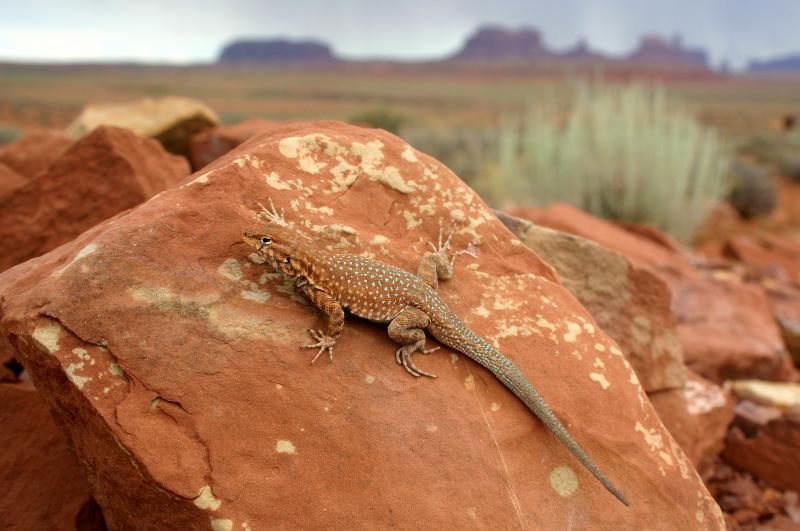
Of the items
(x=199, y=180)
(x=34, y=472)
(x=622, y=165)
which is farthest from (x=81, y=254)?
(x=622, y=165)

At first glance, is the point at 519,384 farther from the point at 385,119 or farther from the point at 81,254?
the point at 385,119

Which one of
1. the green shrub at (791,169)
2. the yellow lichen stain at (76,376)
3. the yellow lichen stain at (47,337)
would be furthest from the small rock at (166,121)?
the green shrub at (791,169)

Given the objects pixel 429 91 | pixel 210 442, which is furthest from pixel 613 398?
pixel 429 91

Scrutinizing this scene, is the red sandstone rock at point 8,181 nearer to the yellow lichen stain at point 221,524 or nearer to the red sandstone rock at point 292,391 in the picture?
the red sandstone rock at point 292,391

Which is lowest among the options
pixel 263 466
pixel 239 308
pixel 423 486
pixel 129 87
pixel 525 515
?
pixel 129 87

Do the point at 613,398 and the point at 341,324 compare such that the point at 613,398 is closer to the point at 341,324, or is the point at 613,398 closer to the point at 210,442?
the point at 341,324

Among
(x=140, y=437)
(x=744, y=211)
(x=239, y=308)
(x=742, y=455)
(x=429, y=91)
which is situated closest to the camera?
(x=140, y=437)

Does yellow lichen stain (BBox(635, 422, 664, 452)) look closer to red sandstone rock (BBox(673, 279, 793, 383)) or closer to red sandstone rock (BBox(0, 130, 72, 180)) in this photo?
red sandstone rock (BBox(673, 279, 793, 383))
